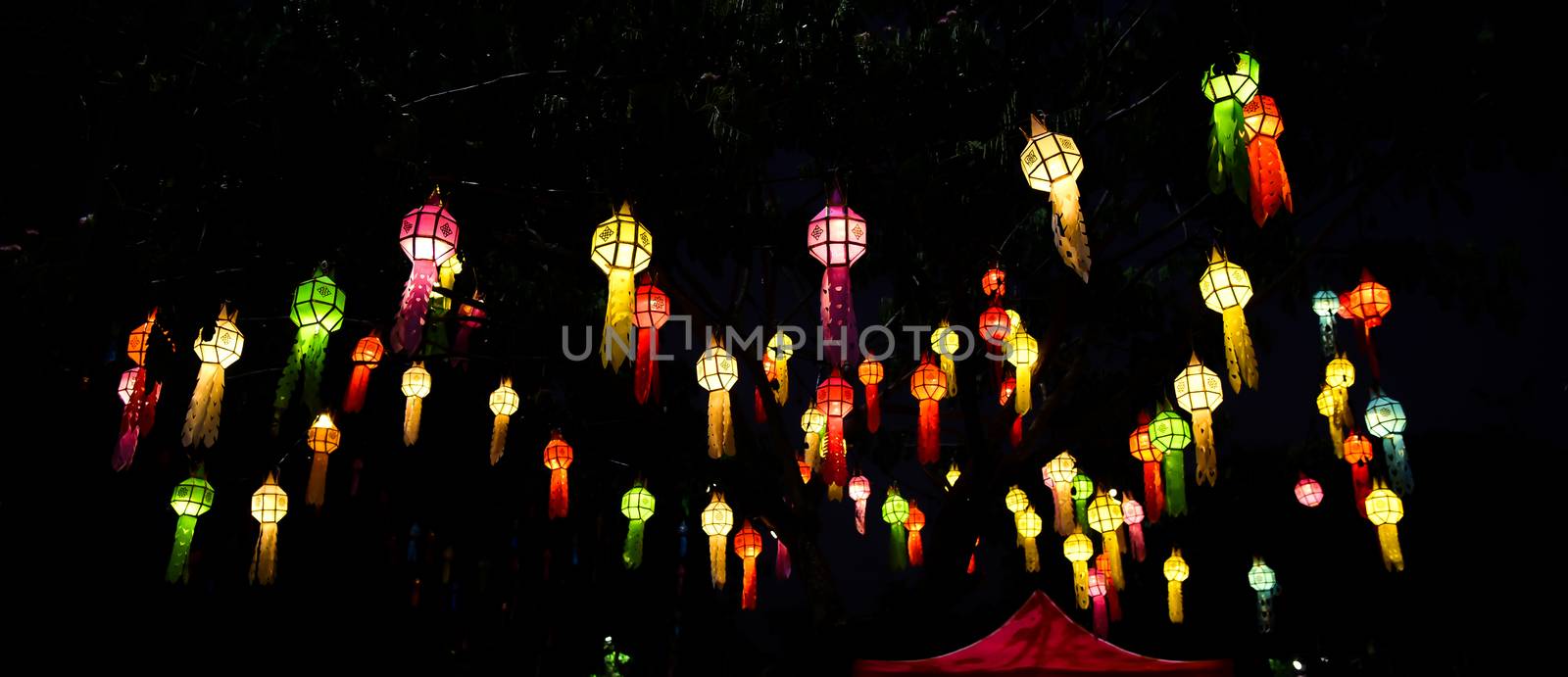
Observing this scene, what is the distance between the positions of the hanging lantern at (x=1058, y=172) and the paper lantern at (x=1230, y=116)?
1.84 ft

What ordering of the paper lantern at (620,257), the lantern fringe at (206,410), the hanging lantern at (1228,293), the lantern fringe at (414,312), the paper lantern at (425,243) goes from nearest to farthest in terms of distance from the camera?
the lantern fringe at (414,312), the paper lantern at (425,243), the paper lantern at (620,257), the lantern fringe at (206,410), the hanging lantern at (1228,293)

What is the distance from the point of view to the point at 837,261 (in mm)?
4891

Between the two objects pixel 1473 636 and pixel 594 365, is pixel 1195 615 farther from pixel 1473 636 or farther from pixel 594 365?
pixel 594 365

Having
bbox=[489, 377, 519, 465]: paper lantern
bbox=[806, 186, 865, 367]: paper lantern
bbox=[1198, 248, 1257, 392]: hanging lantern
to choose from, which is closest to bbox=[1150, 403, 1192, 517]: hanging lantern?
bbox=[1198, 248, 1257, 392]: hanging lantern

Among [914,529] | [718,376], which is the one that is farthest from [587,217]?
[914,529]

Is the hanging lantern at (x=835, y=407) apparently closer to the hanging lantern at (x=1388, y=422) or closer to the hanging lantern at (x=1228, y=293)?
the hanging lantern at (x=1228, y=293)

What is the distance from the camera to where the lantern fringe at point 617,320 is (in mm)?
4586

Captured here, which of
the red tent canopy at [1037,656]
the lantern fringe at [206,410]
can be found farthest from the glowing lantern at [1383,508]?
the lantern fringe at [206,410]

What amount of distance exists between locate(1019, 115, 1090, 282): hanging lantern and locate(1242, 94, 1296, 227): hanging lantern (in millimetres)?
685

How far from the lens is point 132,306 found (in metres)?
4.21

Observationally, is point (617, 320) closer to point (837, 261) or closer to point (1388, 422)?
point (837, 261)

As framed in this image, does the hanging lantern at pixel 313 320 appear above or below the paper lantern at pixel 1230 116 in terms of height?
below

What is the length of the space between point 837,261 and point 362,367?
3599 mm

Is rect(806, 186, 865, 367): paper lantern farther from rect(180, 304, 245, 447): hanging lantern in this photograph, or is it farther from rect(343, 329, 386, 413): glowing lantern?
rect(343, 329, 386, 413): glowing lantern
